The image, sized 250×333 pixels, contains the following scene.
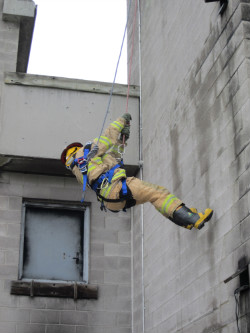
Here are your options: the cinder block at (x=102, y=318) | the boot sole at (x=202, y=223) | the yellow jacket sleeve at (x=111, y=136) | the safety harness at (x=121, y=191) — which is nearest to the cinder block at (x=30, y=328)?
the cinder block at (x=102, y=318)

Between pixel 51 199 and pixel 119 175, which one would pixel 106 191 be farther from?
pixel 51 199

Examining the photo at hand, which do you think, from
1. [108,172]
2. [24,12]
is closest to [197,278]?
[108,172]

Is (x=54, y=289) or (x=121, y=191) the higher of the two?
(x=121, y=191)

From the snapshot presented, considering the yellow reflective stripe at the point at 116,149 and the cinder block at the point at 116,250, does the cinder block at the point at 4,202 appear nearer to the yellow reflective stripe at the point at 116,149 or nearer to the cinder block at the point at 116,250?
the cinder block at the point at 116,250

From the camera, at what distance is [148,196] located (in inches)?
329

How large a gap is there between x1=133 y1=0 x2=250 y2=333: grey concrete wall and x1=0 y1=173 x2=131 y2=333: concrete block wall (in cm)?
34

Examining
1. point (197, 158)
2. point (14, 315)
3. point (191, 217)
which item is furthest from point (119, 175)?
point (14, 315)

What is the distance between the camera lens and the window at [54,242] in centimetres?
1082

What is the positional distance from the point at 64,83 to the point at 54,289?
3.51 m

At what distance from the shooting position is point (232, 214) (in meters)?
7.30

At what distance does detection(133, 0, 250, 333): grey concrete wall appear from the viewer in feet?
23.9

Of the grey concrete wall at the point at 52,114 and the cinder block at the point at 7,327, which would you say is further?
the grey concrete wall at the point at 52,114

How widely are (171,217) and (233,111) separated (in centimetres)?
146

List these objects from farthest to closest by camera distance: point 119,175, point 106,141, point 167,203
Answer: point 106,141
point 119,175
point 167,203
